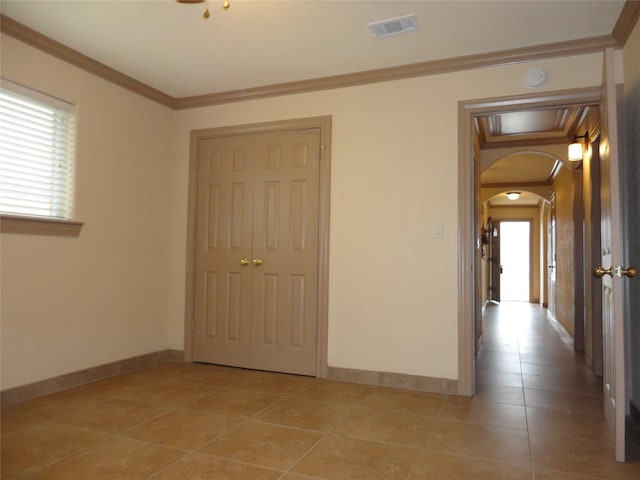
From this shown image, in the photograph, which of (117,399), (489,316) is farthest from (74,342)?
(489,316)

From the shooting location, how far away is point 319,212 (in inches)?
149

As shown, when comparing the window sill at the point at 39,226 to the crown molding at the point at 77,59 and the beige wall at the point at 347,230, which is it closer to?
the beige wall at the point at 347,230

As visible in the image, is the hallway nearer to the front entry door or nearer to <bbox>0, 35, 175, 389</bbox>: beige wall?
the front entry door

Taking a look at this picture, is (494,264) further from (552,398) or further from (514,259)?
(552,398)

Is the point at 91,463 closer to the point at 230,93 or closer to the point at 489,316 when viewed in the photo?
the point at 230,93

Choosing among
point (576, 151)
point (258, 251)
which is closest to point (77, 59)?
point (258, 251)

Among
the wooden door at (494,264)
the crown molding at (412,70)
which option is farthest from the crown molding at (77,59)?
the wooden door at (494,264)

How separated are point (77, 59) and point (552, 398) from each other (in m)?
4.33

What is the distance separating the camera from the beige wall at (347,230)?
3.18m

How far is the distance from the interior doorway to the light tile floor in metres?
8.61

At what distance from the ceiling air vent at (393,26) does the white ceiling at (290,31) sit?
0.05 metres

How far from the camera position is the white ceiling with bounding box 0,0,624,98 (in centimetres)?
272

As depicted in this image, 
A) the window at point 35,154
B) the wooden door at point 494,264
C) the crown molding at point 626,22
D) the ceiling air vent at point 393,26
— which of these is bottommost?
the wooden door at point 494,264

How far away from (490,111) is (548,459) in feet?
7.74
